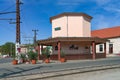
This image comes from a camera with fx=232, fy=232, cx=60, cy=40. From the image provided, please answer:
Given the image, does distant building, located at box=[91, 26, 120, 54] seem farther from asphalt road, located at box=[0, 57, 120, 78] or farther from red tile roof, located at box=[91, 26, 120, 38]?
asphalt road, located at box=[0, 57, 120, 78]

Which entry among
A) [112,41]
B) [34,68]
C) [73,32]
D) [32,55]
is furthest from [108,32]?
[34,68]

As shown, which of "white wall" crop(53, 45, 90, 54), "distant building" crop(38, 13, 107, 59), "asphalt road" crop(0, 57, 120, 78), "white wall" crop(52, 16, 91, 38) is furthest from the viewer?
"white wall" crop(53, 45, 90, 54)

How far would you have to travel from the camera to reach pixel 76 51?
3766 cm

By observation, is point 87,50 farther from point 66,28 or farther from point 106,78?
point 106,78

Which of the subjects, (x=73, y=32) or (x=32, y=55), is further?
(x=73, y=32)

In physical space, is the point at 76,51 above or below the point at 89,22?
below

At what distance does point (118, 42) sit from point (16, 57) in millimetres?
30776

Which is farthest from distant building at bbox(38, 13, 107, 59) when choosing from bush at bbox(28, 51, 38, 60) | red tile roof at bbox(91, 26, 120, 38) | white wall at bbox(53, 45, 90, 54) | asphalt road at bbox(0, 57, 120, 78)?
red tile roof at bbox(91, 26, 120, 38)

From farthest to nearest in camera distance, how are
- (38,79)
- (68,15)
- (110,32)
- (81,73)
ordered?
(110,32) < (68,15) < (81,73) < (38,79)

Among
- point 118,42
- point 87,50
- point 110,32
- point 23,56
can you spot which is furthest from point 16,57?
point 110,32

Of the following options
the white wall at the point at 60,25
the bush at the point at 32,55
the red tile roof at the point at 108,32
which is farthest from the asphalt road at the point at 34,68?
the red tile roof at the point at 108,32

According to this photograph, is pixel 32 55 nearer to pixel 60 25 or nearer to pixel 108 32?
pixel 60 25

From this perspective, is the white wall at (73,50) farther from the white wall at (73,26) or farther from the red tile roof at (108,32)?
the red tile roof at (108,32)

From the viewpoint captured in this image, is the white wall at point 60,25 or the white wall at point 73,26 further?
the white wall at point 60,25
